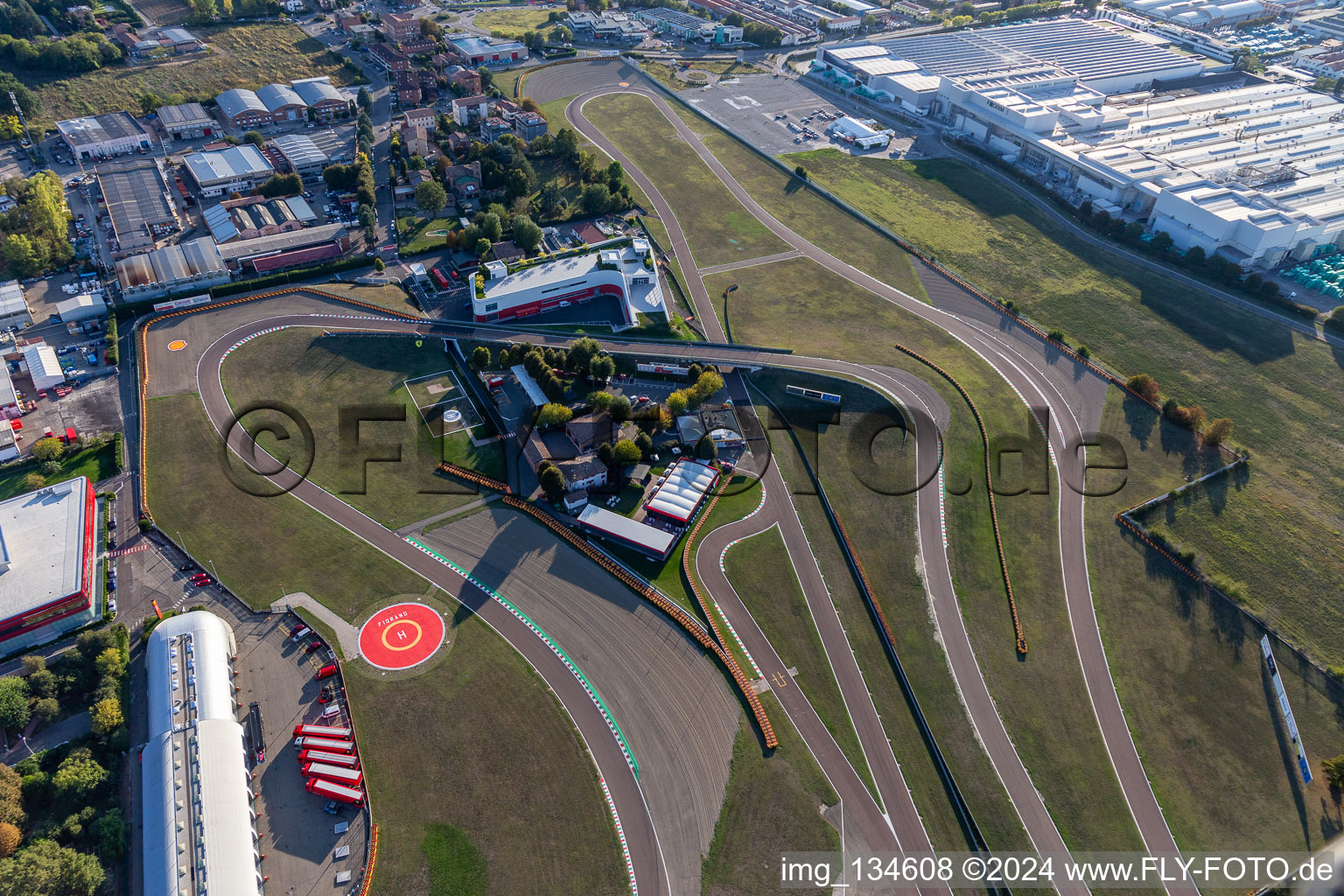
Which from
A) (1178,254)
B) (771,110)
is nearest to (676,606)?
(1178,254)

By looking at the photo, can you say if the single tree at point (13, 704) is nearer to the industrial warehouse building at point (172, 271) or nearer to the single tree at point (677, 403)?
the industrial warehouse building at point (172, 271)

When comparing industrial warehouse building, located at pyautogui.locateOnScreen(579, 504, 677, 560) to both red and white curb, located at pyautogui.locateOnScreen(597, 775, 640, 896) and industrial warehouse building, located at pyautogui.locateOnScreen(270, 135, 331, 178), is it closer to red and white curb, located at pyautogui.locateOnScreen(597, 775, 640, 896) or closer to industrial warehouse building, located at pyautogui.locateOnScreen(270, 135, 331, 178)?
red and white curb, located at pyautogui.locateOnScreen(597, 775, 640, 896)

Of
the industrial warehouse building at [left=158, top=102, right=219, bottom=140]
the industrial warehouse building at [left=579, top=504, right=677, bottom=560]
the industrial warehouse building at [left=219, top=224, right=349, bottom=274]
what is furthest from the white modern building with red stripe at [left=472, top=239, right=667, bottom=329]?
the industrial warehouse building at [left=158, top=102, right=219, bottom=140]

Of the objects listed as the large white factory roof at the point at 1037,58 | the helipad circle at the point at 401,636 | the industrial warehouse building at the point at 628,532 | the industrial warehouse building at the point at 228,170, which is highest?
the large white factory roof at the point at 1037,58

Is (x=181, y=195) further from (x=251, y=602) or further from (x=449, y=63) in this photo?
(x=251, y=602)

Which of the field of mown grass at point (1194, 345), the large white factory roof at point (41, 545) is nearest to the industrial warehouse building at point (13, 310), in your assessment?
the large white factory roof at point (41, 545)

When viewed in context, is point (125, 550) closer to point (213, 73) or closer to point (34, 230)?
point (34, 230)

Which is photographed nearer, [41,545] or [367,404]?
[41,545]
